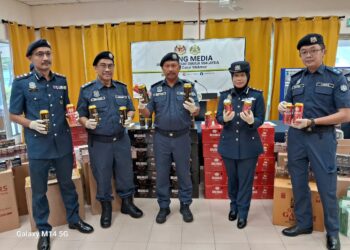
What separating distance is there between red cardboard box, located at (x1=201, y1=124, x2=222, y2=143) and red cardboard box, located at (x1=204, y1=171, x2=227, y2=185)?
360 millimetres

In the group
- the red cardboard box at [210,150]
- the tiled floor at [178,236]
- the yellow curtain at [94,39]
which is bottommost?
the tiled floor at [178,236]

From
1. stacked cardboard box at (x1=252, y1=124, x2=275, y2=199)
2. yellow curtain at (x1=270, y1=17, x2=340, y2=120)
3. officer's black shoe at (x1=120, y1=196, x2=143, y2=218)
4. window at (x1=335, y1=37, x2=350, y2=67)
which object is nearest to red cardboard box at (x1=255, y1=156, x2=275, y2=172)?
stacked cardboard box at (x1=252, y1=124, x2=275, y2=199)

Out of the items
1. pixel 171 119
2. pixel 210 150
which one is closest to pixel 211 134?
pixel 210 150

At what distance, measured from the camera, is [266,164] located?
291cm

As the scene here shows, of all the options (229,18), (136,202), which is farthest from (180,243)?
(229,18)

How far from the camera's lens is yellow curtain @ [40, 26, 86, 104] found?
450cm

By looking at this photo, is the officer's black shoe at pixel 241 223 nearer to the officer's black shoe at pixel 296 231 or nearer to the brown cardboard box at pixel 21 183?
the officer's black shoe at pixel 296 231

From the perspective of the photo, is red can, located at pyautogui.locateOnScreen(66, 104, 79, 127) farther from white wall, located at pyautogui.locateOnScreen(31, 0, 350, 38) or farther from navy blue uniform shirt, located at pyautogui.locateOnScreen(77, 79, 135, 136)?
white wall, located at pyautogui.locateOnScreen(31, 0, 350, 38)

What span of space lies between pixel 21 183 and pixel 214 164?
1.93m

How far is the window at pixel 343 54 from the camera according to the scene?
174 inches

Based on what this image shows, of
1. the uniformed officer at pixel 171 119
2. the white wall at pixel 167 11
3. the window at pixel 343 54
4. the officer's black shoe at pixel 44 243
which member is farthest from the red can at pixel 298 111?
the window at pixel 343 54

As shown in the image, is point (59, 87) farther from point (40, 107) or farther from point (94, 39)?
point (94, 39)

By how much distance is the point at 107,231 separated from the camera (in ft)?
7.97

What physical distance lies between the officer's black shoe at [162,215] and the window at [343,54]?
143 inches
